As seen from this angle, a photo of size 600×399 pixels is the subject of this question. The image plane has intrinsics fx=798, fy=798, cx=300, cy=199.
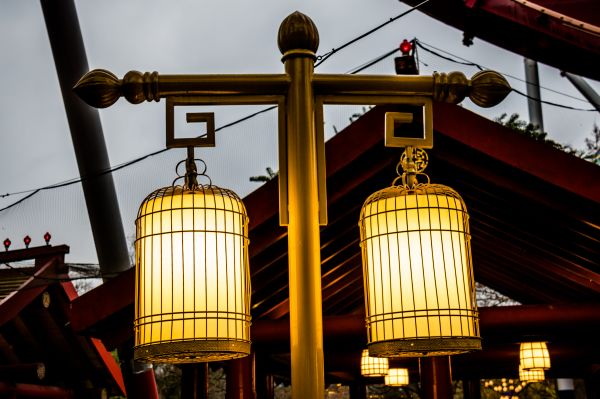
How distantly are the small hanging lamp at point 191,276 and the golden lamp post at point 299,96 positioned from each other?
0.16 m

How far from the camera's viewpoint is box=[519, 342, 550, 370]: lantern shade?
1002 cm

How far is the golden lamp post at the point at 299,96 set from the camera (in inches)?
62.7

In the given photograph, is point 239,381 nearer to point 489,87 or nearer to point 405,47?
point 405,47

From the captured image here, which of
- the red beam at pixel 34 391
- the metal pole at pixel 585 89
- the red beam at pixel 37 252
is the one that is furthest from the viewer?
the metal pole at pixel 585 89

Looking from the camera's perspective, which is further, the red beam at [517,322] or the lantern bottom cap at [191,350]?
the red beam at [517,322]

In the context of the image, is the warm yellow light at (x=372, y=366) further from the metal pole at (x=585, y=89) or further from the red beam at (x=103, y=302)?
the metal pole at (x=585, y=89)

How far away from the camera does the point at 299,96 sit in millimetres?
1667

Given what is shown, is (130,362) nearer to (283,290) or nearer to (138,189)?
(283,290)

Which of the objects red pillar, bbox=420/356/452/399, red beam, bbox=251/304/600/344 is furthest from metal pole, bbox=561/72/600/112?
red pillar, bbox=420/356/452/399

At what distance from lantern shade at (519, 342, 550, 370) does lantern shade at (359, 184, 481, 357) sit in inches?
345

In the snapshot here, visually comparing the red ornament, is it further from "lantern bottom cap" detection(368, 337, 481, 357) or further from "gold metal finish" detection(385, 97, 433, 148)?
"lantern bottom cap" detection(368, 337, 481, 357)

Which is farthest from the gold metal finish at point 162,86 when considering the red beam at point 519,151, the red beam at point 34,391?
the red beam at point 34,391

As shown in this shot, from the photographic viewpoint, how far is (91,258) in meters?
10.0

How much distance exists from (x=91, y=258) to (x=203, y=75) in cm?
875
